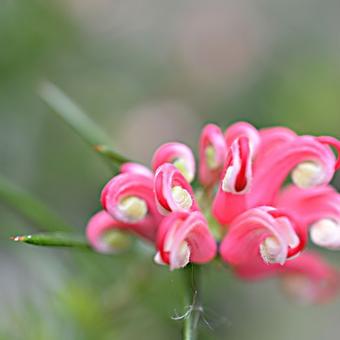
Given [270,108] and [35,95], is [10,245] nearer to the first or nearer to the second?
[35,95]

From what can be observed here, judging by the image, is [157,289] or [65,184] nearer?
[157,289]

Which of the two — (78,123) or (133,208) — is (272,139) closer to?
(133,208)

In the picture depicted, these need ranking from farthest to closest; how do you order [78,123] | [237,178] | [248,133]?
[78,123] → [248,133] → [237,178]

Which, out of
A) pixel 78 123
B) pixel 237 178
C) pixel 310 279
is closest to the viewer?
pixel 237 178

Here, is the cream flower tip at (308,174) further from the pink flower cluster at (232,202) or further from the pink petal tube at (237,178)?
the pink petal tube at (237,178)

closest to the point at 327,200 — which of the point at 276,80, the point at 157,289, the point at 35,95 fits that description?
the point at 157,289

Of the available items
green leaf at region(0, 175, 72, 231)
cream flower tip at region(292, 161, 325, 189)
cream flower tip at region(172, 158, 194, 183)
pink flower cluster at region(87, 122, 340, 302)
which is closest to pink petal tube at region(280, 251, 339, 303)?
pink flower cluster at region(87, 122, 340, 302)

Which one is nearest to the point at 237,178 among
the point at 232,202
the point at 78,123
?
the point at 232,202

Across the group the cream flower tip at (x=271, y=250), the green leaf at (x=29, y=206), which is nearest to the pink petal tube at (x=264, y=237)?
the cream flower tip at (x=271, y=250)
